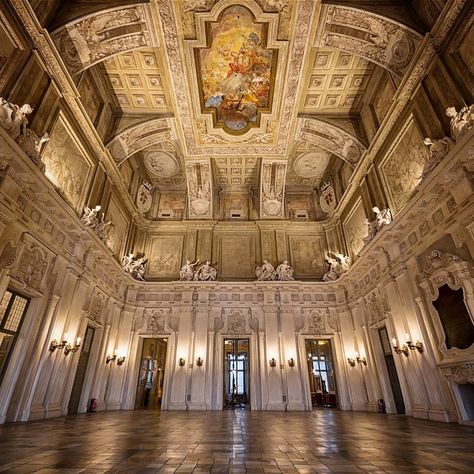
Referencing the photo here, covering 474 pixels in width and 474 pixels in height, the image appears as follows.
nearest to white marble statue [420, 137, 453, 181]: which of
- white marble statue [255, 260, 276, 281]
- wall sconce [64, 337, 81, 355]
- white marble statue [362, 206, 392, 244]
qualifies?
white marble statue [362, 206, 392, 244]

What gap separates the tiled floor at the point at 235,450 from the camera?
3.49 meters

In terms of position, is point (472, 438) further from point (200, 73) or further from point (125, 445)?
point (200, 73)

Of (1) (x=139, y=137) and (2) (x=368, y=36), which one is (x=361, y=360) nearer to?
(2) (x=368, y=36)

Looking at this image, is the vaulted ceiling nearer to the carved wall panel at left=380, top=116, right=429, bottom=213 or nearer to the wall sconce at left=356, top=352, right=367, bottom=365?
the carved wall panel at left=380, top=116, right=429, bottom=213

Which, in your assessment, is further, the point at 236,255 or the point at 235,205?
the point at 235,205

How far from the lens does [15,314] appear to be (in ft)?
26.9

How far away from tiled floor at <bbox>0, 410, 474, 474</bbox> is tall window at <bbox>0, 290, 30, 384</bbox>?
2.04 meters

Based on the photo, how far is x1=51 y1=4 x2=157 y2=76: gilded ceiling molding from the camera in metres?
9.70

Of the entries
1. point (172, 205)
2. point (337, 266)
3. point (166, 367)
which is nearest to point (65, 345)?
point (166, 367)

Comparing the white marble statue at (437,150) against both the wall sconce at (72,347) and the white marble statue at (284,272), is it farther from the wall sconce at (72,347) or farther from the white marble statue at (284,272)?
the wall sconce at (72,347)

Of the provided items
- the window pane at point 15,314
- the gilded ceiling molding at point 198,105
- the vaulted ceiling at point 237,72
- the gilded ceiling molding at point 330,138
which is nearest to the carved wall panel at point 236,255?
the vaulted ceiling at point 237,72

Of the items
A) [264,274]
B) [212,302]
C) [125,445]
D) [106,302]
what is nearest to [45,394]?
[106,302]

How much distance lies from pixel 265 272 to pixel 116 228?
773 centimetres

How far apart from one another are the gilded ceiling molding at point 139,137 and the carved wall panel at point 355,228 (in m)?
9.76
